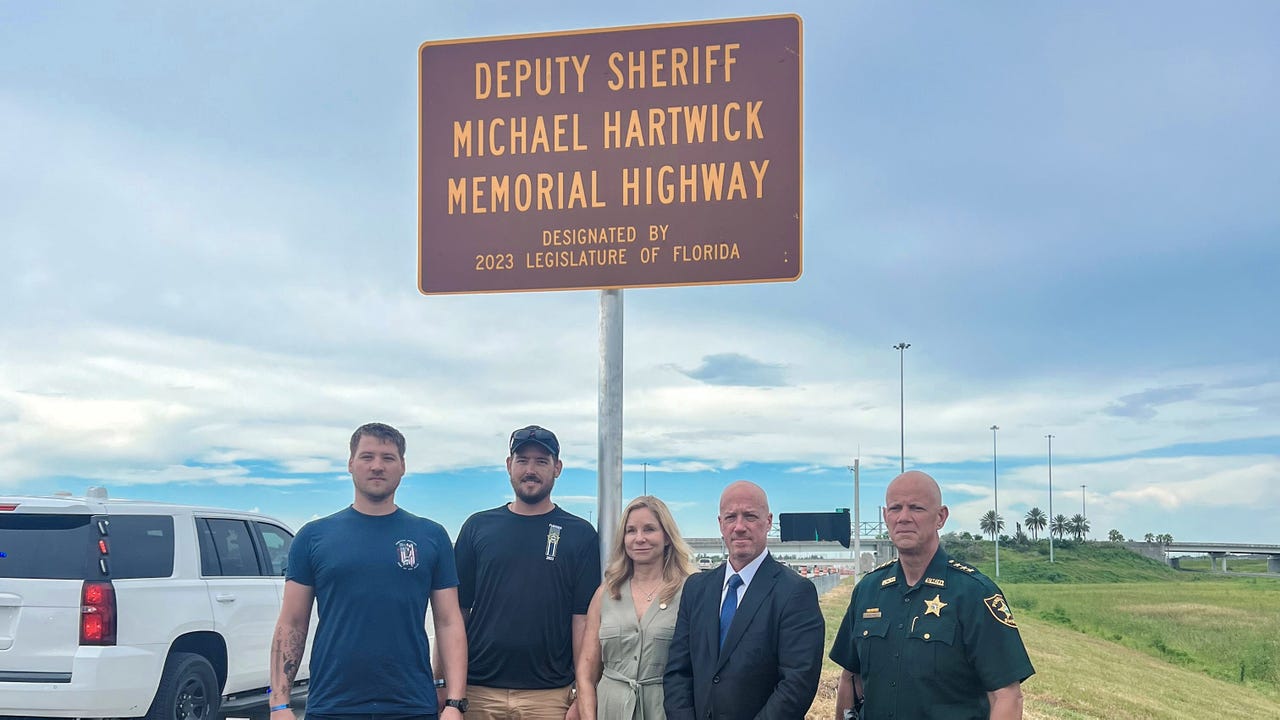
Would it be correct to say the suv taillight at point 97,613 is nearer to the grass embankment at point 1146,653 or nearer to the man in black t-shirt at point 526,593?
the man in black t-shirt at point 526,593

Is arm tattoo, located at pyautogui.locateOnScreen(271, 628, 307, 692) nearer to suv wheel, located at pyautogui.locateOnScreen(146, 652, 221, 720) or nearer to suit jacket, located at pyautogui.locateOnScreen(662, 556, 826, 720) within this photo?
suit jacket, located at pyautogui.locateOnScreen(662, 556, 826, 720)

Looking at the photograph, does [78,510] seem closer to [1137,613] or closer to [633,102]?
[633,102]

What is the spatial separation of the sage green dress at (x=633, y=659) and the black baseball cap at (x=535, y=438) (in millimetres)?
897

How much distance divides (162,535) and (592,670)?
4.92 meters

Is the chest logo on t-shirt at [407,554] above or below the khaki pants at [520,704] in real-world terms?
above

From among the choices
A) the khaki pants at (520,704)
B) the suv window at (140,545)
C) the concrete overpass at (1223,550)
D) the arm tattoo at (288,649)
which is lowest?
the concrete overpass at (1223,550)

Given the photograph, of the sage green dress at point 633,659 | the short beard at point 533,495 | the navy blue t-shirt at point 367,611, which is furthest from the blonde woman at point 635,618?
the navy blue t-shirt at point 367,611

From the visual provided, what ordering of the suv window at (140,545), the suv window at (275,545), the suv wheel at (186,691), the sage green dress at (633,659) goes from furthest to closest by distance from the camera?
the suv window at (275,545)
the suv wheel at (186,691)
the suv window at (140,545)
the sage green dress at (633,659)

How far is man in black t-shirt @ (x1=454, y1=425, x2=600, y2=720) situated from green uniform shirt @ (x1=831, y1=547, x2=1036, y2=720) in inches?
59.9

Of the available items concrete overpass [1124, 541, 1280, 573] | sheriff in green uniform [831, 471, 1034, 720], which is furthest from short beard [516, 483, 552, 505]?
concrete overpass [1124, 541, 1280, 573]

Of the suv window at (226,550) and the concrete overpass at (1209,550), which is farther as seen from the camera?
the concrete overpass at (1209,550)

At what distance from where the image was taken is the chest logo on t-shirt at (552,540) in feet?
18.0

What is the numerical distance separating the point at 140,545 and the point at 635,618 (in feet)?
16.5

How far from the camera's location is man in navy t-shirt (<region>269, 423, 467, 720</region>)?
489 cm
